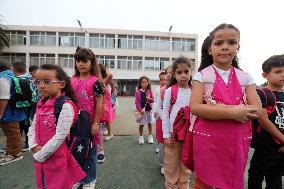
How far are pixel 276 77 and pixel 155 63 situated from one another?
124 feet

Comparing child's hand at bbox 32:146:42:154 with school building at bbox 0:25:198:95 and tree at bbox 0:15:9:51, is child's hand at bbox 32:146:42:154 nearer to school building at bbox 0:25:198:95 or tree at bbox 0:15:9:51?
school building at bbox 0:25:198:95

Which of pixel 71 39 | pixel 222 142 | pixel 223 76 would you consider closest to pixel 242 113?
pixel 222 142

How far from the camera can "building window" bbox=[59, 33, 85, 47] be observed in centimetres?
3925

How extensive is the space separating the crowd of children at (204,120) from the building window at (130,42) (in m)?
37.3

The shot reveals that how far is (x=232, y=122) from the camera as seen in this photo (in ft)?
5.08

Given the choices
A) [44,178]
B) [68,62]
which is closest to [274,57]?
[44,178]

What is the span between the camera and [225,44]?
1.64m

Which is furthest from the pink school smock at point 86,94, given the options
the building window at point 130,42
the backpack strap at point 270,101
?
the building window at point 130,42

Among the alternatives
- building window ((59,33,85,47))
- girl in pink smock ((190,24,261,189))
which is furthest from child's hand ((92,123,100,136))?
building window ((59,33,85,47))

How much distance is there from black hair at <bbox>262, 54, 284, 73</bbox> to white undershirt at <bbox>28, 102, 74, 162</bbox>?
183 centimetres

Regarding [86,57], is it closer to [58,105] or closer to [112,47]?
[58,105]

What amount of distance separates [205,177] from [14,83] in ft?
12.3

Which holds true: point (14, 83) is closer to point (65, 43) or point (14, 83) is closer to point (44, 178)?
point (44, 178)

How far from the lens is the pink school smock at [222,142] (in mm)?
1553
